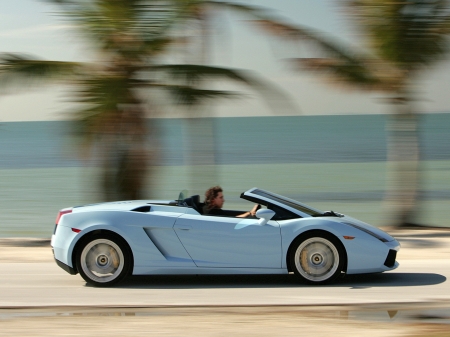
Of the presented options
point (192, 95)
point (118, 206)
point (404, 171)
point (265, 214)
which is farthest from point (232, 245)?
point (404, 171)

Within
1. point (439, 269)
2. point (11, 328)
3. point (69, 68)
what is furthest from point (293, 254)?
point (69, 68)

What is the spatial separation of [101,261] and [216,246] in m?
1.21

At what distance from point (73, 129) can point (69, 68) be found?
1089mm

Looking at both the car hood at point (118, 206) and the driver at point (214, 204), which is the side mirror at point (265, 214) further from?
the car hood at point (118, 206)

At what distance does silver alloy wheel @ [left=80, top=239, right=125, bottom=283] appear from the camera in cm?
750

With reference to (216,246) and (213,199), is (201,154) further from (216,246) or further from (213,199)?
(216,246)

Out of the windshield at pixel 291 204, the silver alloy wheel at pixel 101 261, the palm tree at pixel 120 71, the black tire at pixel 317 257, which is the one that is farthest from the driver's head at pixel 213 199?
the palm tree at pixel 120 71

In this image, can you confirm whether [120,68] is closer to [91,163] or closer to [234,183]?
[91,163]

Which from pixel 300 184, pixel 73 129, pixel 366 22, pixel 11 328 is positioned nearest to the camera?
pixel 11 328

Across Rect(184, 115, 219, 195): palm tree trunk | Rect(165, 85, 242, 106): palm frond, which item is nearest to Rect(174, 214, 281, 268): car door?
Rect(165, 85, 242, 106): palm frond

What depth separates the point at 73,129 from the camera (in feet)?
39.4

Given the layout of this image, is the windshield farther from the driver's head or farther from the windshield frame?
the driver's head

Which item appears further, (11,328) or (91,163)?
(91,163)

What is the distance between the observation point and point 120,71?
12.2 meters
